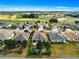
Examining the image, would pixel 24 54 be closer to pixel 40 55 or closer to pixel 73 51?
pixel 40 55

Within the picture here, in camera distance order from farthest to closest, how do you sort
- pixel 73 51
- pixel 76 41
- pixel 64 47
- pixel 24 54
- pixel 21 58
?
pixel 76 41 < pixel 64 47 < pixel 73 51 < pixel 24 54 < pixel 21 58

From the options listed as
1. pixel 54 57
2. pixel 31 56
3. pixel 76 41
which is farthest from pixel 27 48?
pixel 76 41

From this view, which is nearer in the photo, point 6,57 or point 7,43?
point 6,57

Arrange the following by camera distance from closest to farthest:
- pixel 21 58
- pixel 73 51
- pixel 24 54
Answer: pixel 21 58 → pixel 24 54 → pixel 73 51

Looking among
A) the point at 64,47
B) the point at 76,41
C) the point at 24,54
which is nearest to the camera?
the point at 24,54

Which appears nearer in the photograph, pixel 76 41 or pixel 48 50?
pixel 48 50

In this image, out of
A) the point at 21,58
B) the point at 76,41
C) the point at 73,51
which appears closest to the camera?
the point at 21,58

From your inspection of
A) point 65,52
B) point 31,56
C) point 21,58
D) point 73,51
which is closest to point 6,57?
point 21,58

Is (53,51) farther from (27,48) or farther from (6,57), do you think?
(6,57)
